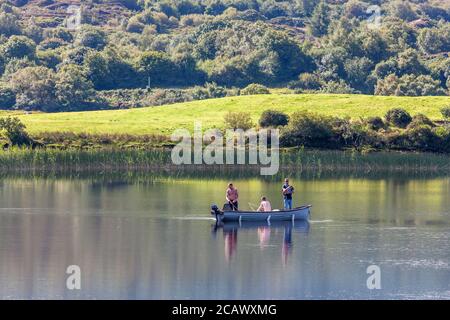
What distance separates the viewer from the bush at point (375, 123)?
374ft

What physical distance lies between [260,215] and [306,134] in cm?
4990

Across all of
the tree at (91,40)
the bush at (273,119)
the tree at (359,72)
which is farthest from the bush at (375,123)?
the tree at (91,40)

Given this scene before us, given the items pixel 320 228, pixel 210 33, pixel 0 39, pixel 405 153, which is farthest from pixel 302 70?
pixel 320 228

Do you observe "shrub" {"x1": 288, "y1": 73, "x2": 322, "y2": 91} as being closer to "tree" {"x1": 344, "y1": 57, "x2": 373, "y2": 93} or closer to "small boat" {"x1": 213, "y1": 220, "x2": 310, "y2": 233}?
"tree" {"x1": 344, "y1": 57, "x2": 373, "y2": 93}

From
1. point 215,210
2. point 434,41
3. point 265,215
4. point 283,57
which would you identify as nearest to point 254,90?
point 283,57

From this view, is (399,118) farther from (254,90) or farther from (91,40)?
(91,40)

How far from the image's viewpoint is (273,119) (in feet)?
379

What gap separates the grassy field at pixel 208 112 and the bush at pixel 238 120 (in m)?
1.07

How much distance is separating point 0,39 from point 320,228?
423 feet

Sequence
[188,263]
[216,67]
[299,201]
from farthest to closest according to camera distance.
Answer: [216,67]
[299,201]
[188,263]

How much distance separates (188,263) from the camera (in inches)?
1849

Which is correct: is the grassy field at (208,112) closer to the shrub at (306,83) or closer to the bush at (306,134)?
the bush at (306,134)

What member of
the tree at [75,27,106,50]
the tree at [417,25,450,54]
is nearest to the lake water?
the tree at [75,27,106,50]

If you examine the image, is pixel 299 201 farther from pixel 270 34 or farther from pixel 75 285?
pixel 270 34
